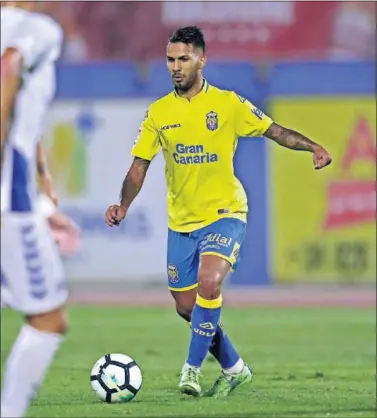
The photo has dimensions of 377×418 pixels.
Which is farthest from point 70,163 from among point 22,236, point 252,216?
point 22,236

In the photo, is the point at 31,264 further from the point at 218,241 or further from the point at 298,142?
the point at 298,142

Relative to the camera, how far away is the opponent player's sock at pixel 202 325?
770cm

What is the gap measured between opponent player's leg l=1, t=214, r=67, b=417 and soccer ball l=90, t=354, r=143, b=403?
2.21 meters

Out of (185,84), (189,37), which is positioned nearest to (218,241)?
(185,84)

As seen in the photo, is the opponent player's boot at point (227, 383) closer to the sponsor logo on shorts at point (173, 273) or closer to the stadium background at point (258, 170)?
the sponsor logo on shorts at point (173, 273)

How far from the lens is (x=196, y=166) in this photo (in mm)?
7980

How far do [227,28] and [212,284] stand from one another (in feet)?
47.1

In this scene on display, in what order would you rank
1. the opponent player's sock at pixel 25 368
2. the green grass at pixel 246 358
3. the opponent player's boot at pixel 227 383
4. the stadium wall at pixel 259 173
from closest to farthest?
the opponent player's sock at pixel 25 368 < the green grass at pixel 246 358 < the opponent player's boot at pixel 227 383 < the stadium wall at pixel 259 173

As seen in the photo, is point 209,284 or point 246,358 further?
point 246,358

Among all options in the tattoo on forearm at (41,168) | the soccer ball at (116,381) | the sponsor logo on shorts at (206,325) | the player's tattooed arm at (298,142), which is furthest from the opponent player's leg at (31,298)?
the player's tattooed arm at (298,142)

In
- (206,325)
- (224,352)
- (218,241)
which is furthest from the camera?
(224,352)

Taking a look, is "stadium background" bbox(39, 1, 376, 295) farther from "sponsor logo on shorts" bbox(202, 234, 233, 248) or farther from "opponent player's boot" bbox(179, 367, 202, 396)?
"opponent player's boot" bbox(179, 367, 202, 396)

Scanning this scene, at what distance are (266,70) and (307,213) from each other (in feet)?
8.13

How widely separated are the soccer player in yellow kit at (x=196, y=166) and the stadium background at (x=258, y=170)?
12185mm
